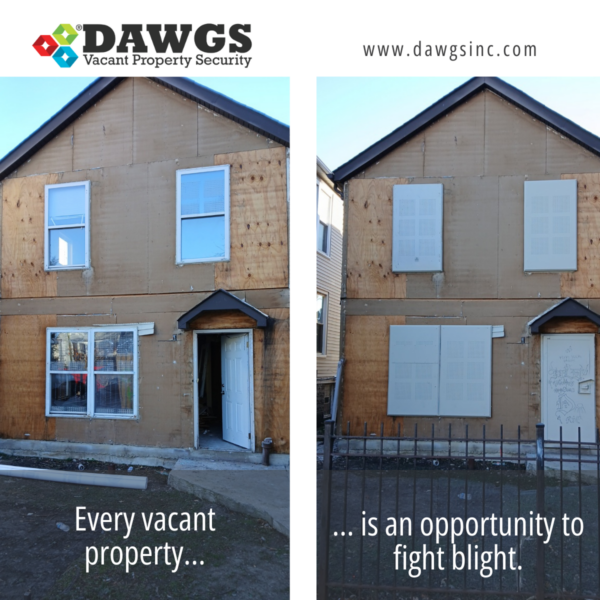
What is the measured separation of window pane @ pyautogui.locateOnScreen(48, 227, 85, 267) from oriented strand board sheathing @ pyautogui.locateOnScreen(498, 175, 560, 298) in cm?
219

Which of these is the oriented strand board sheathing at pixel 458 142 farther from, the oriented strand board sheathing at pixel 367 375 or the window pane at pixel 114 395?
the window pane at pixel 114 395

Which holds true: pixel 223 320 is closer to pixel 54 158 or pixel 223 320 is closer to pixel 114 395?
pixel 114 395

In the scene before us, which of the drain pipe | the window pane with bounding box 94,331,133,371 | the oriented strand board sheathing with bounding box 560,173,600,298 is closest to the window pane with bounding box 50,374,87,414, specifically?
the window pane with bounding box 94,331,133,371

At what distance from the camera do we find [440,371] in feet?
8.47

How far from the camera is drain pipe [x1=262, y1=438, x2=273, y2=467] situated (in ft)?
9.75

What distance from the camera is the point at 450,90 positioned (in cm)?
264

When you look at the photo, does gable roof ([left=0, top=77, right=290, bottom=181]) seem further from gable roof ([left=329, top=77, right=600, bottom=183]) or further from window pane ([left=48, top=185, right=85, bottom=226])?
gable roof ([left=329, top=77, right=600, bottom=183])

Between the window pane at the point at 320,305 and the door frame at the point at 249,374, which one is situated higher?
the window pane at the point at 320,305

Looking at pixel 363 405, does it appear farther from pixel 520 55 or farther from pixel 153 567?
pixel 520 55

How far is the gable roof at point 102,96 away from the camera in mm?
2840

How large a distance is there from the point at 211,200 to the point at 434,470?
1.90 meters

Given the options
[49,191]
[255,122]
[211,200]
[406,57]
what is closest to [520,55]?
[406,57]

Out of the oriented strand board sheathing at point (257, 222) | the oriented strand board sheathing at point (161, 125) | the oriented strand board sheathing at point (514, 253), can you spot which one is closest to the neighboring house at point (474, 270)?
the oriented strand board sheathing at point (514, 253)

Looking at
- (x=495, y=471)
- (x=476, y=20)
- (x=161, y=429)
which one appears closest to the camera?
(x=476, y=20)
